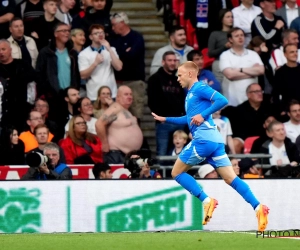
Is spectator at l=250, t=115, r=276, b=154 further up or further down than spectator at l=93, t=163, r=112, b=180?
further up

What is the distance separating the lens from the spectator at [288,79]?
1947cm

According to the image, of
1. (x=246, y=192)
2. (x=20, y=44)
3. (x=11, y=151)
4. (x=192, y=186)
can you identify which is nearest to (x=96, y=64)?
(x=20, y=44)

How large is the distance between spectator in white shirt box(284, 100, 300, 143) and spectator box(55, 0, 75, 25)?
416 centimetres

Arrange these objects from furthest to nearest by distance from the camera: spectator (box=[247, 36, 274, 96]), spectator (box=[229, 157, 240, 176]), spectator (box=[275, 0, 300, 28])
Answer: spectator (box=[275, 0, 300, 28]) < spectator (box=[247, 36, 274, 96]) < spectator (box=[229, 157, 240, 176])

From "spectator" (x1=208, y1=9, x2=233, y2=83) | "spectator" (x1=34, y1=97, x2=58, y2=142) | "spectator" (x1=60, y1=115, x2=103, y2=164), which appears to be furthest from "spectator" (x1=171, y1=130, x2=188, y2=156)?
"spectator" (x1=208, y1=9, x2=233, y2=83)

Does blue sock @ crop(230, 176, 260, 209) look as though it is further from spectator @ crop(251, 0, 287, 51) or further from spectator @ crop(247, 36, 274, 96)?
spectator @ crop(251, 0, 287, 51)

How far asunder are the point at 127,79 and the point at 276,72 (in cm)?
256

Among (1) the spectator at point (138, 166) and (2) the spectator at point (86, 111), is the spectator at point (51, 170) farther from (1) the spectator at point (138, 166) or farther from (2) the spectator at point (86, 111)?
(2) the spectator at point (86, 111)

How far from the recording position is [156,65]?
1958 cm

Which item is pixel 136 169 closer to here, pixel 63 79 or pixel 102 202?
pixel 102 202

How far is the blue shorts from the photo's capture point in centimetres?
1342

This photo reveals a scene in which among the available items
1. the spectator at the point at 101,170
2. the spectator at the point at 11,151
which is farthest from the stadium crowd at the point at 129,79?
the spectator at the point at 101,170

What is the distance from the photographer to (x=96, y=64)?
19.0 m

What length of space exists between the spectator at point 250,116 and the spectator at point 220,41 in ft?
2.93
